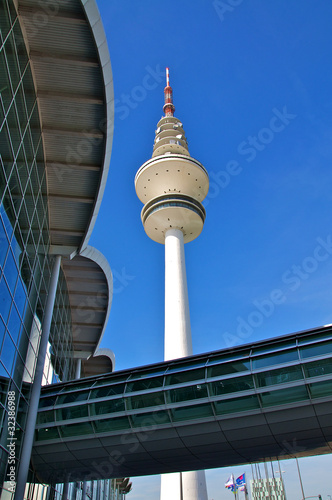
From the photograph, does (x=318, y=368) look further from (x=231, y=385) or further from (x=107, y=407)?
(x=107, y=407)

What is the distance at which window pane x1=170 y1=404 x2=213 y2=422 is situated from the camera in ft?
59.7

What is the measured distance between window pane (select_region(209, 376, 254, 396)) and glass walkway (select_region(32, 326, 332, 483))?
1.6 inches

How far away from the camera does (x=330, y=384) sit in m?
16.5

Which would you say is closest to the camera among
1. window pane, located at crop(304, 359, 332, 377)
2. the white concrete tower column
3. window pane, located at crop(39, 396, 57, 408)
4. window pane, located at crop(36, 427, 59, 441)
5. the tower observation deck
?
window pane, located at crop(304, 359, 332, 377)

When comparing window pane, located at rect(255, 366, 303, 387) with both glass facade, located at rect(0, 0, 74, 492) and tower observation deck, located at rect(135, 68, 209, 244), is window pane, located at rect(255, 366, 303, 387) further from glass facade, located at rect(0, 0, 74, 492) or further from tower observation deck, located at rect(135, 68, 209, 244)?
tower observation deck, located at rect(135, 68, 209, 244)

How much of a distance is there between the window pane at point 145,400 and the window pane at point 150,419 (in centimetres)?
37

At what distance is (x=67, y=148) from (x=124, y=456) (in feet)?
46.0

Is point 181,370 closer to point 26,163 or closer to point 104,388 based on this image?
point 104,388

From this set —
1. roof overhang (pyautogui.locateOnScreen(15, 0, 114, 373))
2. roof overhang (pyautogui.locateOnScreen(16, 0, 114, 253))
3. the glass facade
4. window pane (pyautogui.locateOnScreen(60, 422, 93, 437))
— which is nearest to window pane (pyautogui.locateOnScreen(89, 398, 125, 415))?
window pane (pyautogui.locateOnScreen(60, 422, 93, 437))

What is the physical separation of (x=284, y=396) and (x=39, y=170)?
13.8 m

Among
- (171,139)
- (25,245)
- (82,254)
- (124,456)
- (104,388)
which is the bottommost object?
(124,456)

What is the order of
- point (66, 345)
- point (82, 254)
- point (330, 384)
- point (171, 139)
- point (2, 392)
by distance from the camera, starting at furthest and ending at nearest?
point (171, 139)
point (66, 345)
point (82, 254)
point (330, 384)
point (2, 392)

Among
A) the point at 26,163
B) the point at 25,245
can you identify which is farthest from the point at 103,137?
the point at 25,245

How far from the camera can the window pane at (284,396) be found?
55.5 feet
